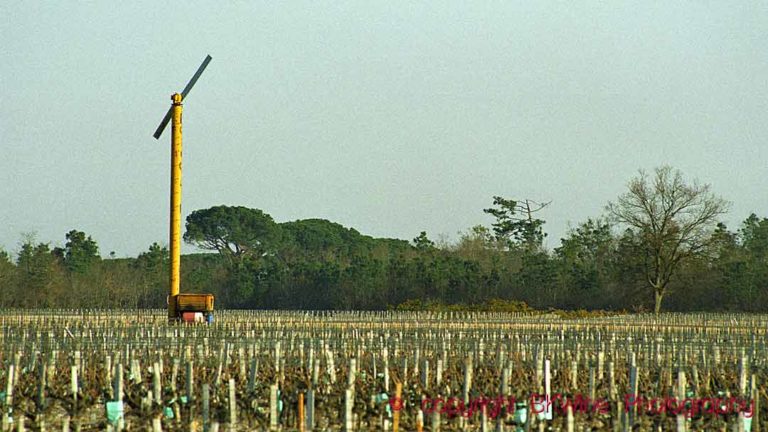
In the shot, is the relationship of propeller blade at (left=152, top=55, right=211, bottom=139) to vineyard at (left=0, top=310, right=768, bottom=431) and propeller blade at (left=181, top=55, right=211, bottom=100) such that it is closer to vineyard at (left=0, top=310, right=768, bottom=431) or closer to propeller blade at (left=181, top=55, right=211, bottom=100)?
propeller blade at (left=181, top=55, right=211, bottom=100)

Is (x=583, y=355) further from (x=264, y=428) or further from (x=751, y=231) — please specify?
(x=751, y=231)

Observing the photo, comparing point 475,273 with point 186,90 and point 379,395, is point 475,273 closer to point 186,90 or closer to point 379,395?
point 186,90

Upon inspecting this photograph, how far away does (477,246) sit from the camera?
80.0m

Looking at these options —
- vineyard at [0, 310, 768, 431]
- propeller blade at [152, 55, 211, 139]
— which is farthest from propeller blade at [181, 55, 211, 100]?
vineyard at [0, 310, 768, 431]

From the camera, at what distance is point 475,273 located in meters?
64.4

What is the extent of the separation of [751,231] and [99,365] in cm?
7631

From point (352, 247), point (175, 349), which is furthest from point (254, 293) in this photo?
point (175, 349)

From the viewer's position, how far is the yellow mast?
112 feet

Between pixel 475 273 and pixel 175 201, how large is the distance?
32.3 m

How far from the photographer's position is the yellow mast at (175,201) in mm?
34031

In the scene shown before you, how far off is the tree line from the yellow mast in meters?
23.9

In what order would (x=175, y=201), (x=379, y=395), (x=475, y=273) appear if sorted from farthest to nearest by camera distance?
(x=475, y=273), (x=175, y=201), (x=379, y=395)

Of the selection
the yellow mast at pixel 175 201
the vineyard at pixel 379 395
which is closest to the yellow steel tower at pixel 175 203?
the yellow mast at pixel 175 201

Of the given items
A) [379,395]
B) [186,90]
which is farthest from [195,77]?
[379,395]
